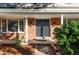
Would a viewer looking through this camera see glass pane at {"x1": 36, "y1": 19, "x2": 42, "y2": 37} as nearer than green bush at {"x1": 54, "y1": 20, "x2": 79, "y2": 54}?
No

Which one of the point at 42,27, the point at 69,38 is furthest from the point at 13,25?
the point at 69,38

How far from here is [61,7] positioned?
1830 centimetres

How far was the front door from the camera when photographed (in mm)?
20781

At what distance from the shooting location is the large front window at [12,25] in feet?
67.7

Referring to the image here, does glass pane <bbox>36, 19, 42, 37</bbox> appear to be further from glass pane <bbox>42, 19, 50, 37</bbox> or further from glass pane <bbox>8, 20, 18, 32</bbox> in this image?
glass pane <bbox>8, 20, 18, 32</bbox>

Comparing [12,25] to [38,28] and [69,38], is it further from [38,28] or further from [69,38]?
[69,38]

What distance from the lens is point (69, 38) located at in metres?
9.59

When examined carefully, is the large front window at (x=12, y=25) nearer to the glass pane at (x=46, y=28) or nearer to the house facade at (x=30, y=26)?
the house facade at (x=30, y=26)

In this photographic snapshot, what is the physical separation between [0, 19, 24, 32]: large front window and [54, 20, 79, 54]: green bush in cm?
1082

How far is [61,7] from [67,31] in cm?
864

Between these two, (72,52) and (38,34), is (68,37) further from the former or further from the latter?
(38,34)

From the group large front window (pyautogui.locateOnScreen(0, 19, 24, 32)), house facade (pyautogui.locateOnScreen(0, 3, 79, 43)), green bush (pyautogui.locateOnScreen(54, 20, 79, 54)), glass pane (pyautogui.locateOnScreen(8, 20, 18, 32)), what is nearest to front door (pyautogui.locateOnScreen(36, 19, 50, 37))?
house facade (pyautogui.locateOnScreen(0, 3, 79, 43))
